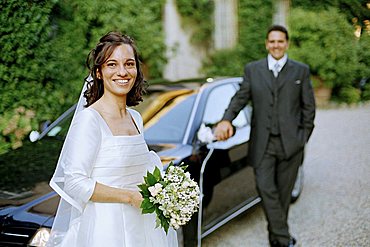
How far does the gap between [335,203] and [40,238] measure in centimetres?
375

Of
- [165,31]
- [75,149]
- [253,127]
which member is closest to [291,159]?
[253,127]

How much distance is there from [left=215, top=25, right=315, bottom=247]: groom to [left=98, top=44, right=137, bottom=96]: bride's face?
2031 millimetres

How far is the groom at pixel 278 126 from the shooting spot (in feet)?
14.6

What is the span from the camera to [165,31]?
36.1 feet

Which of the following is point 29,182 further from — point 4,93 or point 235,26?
point 235,26

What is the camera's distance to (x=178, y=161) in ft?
13.4

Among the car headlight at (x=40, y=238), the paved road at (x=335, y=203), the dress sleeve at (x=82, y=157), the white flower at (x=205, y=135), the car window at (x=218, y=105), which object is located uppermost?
the dress sleeve at (x=82, y=157)

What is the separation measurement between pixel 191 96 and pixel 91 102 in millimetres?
2393

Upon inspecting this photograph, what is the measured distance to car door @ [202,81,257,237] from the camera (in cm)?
439

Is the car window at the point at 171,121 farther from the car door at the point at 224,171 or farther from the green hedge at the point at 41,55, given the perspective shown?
the green hedge at the point at 41,55

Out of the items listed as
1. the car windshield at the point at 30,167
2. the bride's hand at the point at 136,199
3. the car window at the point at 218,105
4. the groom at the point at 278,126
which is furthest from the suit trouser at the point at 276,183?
the bride's hand at the point at 136,199

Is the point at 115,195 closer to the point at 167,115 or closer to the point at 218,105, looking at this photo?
the point at 167,115

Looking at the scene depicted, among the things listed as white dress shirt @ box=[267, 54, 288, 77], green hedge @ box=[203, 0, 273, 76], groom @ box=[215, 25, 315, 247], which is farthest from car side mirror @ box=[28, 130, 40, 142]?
green hedge @ box=[203, 0, 273, 76]

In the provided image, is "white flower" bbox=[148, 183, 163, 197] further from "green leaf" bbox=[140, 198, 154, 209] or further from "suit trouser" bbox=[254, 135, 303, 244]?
"suit trouser" bbox=[254, 135, 303, 244]
